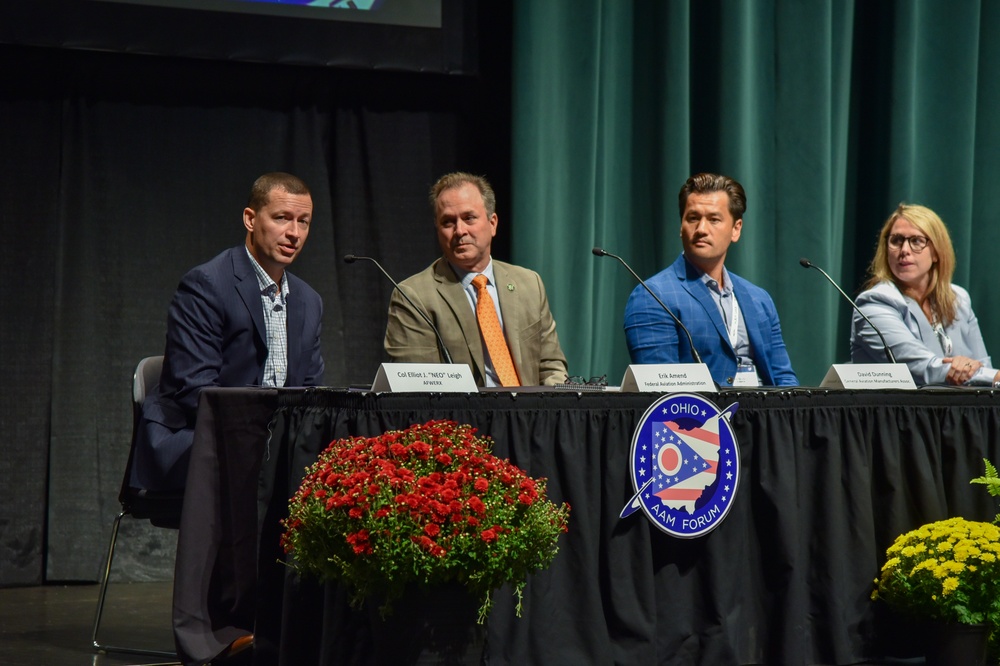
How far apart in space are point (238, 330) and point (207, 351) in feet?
0.40

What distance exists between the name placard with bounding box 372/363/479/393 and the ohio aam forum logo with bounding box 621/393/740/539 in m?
0.40

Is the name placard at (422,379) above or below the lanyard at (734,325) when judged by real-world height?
below

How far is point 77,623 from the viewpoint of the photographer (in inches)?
143

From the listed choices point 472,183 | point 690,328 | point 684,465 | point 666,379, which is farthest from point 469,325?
point 684,465

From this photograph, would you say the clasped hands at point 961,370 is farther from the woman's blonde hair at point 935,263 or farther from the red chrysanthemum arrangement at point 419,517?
the red chrysanthemum arrangement at point 419,517

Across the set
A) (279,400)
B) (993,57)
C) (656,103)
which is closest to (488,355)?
(279,400)

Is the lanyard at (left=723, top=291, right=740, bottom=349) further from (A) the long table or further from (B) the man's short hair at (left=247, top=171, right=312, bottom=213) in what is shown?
(B) the man's short hair at (left=247, top=171, right=312, bottom=213)

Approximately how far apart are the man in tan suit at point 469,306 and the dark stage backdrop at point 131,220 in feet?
3.62

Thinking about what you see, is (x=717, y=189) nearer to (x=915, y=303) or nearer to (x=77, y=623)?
(x=915, y=303)

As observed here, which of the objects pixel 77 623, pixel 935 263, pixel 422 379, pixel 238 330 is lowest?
pixel 77 623

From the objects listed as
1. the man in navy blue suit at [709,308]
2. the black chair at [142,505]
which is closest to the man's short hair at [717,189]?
the man in navy blue suit at [709,308]

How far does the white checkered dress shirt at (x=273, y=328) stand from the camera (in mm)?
3432

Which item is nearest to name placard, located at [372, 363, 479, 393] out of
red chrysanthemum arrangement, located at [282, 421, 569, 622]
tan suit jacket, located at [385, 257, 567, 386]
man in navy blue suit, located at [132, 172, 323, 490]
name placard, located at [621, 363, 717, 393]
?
red chrysanthemum arrangement, located at [282, 421, 569, 622]

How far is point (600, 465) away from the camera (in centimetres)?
262
